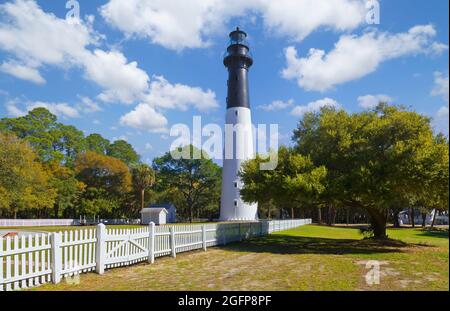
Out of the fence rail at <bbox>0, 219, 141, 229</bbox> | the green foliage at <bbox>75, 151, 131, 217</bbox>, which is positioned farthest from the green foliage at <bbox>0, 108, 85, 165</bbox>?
the fence rail at <bbox>0, 219, 141, 229</bbox>

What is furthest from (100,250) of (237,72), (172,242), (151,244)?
(237,72)

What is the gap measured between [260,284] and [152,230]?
5.22 meters

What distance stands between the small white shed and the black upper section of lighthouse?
19.9 metres

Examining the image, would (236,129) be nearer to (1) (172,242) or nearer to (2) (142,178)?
(2) (142,178)

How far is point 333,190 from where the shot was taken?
16062 mm

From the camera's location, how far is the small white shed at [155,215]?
50.1 m

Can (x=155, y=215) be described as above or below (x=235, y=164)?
below

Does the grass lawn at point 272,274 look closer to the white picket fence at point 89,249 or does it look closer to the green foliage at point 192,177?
the white picket fence at point 89,249

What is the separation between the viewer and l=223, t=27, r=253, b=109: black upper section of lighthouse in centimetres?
3934

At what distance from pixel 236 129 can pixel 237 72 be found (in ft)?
20.9

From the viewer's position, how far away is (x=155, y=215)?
50438 mm
